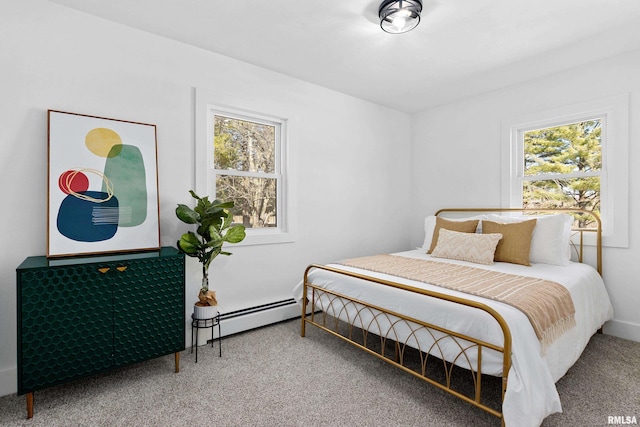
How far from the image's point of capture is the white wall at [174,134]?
2.06 m

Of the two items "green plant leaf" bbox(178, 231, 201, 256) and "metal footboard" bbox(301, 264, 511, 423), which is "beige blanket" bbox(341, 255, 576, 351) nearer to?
"metal footboard" bbox(301, 264, 511, 423)

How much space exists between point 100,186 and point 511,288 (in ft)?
9.34

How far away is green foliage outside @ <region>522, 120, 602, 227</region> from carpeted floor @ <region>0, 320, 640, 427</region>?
1428mm

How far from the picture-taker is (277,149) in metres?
3.39

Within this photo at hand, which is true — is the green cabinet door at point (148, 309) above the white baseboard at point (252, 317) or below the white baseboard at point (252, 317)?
above

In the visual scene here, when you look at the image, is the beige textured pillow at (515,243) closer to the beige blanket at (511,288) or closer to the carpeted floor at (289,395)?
the beige blanket at (511,288)

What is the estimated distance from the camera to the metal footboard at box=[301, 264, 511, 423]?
1.61 meters

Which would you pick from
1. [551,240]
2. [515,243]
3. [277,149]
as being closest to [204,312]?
[277,149]

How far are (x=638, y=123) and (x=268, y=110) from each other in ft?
10.8

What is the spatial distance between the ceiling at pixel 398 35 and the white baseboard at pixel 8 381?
8.03 ft

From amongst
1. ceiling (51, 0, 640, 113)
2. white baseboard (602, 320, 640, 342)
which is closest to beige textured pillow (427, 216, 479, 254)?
white baseboard (602, 320, 640, 342)

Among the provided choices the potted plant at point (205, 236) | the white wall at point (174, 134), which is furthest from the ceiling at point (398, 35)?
the potted plant at point (205, 236)

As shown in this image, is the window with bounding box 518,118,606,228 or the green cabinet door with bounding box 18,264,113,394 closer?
the green cabinet door with bounding box 18,264,113,394

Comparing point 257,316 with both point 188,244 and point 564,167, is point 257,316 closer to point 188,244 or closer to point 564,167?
point 188,244
